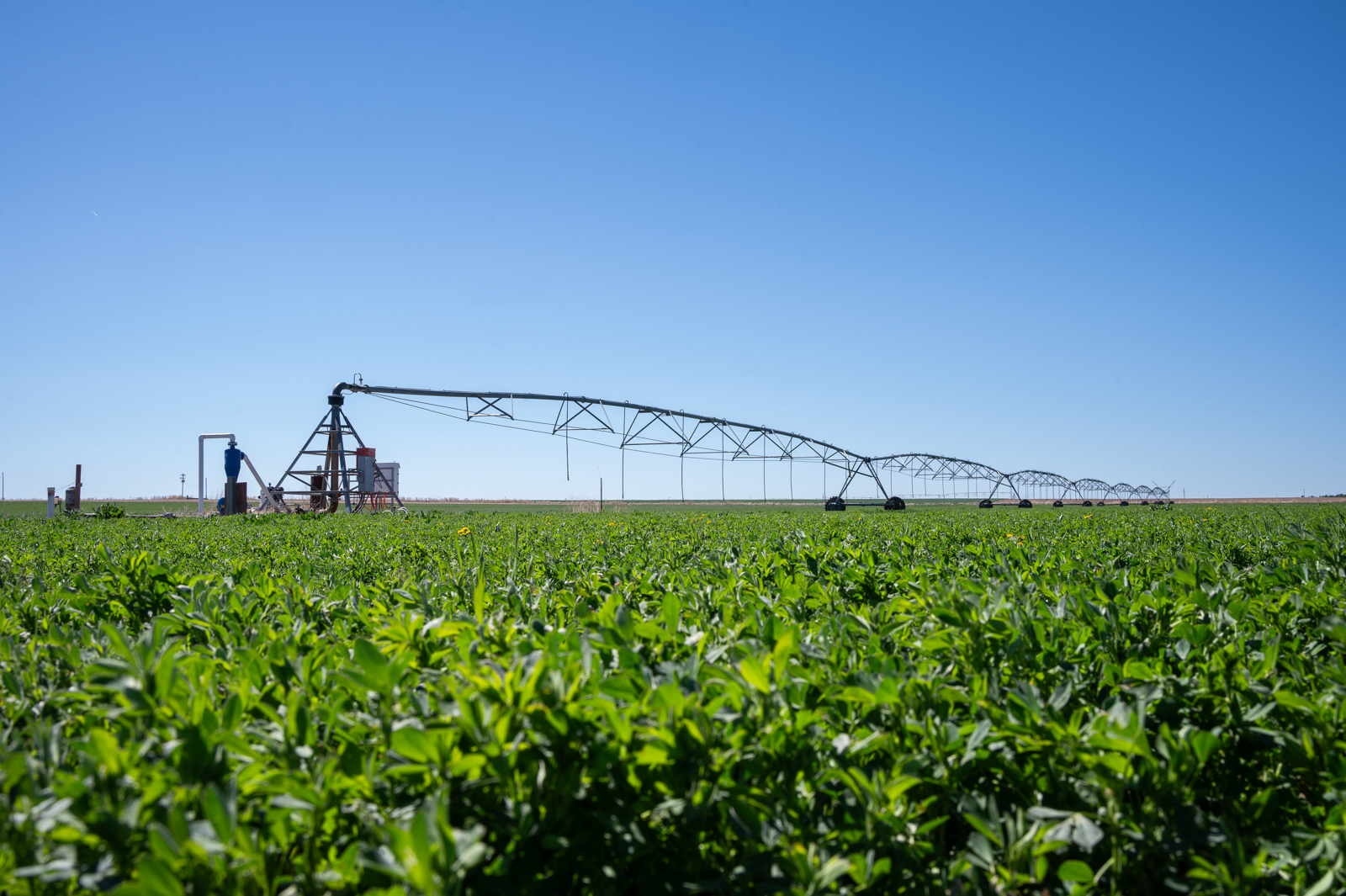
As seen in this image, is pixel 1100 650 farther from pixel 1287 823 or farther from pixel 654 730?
pixel 654 730

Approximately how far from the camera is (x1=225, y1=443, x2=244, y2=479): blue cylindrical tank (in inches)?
1060

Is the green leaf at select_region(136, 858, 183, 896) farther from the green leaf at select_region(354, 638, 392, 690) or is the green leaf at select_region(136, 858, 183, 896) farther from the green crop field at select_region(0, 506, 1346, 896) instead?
the green leaf at select_region(354, 638, 392, 690)

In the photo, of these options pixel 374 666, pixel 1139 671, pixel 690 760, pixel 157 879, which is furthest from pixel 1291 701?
pixel 157 879

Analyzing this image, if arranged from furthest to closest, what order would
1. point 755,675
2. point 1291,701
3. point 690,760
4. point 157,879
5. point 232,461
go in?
point 232,461
point 1291,701
point 755,675
point 690,760
point 157,879

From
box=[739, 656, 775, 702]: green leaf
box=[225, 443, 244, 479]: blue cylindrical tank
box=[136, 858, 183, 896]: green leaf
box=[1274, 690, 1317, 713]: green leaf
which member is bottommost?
box=[136, 858, 183, 896]: green leaf

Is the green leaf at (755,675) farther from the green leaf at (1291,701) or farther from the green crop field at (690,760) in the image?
the green leaf at (1291,701)

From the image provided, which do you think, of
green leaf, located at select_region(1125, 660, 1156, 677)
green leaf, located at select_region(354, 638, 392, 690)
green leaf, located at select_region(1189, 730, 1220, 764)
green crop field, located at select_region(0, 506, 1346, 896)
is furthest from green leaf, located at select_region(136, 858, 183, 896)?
green leaf, located at select_region(1125, 660, 1156, 677)

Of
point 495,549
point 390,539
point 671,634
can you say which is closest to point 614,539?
point 495,549

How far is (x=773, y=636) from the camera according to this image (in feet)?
6.91

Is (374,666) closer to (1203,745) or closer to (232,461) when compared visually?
(1203,745)

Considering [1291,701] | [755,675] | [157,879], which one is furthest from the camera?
[1291,701]

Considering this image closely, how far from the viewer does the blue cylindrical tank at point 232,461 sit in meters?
26.9

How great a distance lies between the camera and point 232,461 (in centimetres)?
2719

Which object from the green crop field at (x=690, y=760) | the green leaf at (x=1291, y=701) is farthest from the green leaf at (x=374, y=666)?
the green leaf at (x=1291, y=701)
